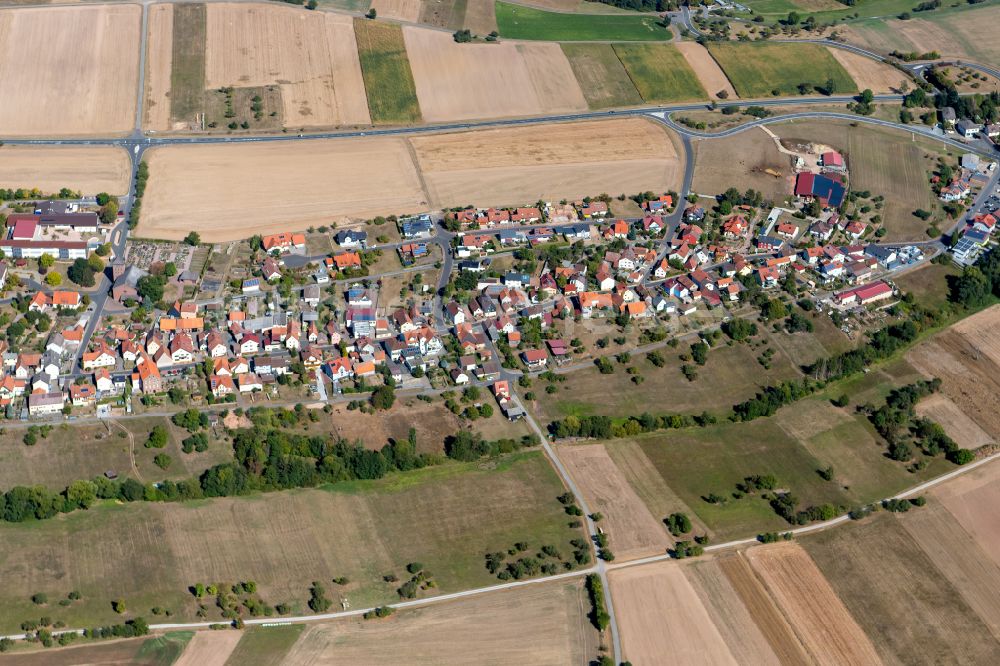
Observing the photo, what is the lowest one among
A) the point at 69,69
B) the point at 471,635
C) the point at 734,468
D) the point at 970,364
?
the point at 471,635

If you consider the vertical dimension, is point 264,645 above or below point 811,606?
below

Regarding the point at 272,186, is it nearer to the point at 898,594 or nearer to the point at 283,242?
the point at 283,242

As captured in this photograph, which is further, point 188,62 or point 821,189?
point 188,62

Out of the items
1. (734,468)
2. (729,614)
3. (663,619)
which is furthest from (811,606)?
(734,468)

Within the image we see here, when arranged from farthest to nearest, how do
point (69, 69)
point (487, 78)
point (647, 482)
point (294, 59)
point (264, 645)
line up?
point (487, 78) → point (294, 59) → point (69, 69) → point (647, 482) → point (264, 645)

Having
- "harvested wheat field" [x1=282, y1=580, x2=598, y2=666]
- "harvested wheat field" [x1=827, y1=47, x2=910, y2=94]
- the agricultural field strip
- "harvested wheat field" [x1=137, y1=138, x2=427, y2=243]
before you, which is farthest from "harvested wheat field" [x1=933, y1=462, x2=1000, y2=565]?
"harvested wheat field" [x1=827, y1=47, x2=910, y2=94]

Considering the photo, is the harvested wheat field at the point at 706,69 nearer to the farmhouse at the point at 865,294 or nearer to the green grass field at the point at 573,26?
the green grass field at the point at 573,26

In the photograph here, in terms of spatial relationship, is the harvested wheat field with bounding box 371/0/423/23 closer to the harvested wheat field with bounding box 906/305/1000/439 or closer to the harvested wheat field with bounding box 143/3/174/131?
the harvested wheat field with bounding box 143/3/174/131

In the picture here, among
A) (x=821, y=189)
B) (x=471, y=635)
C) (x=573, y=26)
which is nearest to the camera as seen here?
(x=471, y=635)
